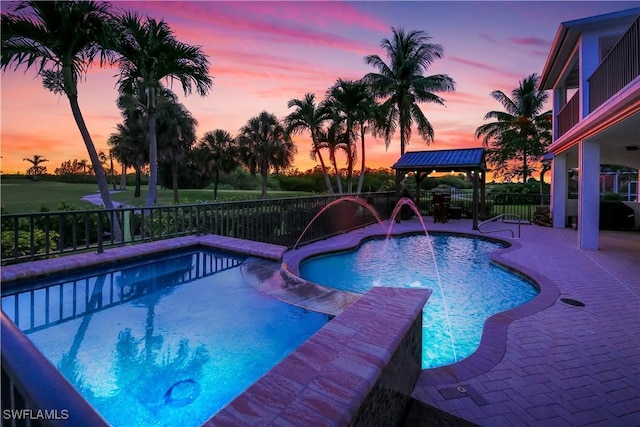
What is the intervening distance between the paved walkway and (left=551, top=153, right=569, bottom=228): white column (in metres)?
7.65

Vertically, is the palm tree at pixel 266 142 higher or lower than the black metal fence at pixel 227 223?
higher

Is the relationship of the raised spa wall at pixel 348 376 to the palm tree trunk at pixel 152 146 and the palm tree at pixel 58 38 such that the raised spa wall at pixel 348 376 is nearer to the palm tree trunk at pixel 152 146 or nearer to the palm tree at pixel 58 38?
the palm tree at pixel 58 38

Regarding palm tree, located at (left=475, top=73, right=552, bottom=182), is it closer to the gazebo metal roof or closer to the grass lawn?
the gazebo metal roof

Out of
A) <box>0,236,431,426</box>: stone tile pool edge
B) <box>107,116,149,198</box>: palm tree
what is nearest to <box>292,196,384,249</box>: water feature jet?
<box>0,236,431,426</box>: stone tile pool edge

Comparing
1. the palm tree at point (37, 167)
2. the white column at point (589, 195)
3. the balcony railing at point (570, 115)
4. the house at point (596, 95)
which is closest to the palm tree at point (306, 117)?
the house at point (596, 95)

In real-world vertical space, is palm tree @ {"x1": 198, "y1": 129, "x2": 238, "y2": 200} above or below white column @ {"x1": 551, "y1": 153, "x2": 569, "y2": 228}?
above

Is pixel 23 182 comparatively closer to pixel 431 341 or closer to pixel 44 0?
pixel 44 0

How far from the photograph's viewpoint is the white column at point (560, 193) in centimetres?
1135

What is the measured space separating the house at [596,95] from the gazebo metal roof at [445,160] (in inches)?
92.5

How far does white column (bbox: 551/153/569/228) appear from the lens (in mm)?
11352

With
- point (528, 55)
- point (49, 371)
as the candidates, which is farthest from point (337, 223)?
point (528, 55)

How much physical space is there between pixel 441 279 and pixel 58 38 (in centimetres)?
974

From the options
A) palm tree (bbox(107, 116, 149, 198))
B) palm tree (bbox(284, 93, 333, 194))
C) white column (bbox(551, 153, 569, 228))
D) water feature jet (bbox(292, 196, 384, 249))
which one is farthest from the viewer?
palm tree (bbox(107, 116, 149, 198))

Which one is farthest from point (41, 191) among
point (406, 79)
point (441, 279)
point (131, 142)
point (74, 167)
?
point (441, 279)
